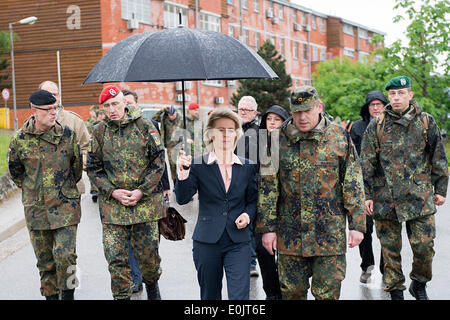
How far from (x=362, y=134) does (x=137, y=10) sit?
108 feet

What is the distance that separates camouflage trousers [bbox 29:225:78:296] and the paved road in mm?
637

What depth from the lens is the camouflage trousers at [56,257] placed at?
620 cm

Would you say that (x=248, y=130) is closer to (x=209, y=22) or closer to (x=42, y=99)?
(x=42, y=99)

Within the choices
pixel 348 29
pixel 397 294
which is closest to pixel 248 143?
pixel 397 294

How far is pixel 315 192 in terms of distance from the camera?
4.95m

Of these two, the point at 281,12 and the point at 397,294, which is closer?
the point at 397,294

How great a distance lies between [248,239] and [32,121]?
8.69 ft

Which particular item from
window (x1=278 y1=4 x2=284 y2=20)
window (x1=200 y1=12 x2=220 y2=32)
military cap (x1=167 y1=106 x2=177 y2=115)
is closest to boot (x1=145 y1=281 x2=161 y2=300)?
military cap (x1=167 y1=106 x2=177 y2=115)

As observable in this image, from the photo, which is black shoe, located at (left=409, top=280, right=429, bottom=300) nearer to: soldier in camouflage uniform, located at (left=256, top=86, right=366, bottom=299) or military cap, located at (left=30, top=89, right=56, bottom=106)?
soldier in camouflage uniform, located at (left=256, top=86, right=366, bottom=299)

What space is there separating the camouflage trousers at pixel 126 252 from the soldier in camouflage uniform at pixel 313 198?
1560mm

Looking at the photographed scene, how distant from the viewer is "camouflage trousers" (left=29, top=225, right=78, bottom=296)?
6203 millimetres

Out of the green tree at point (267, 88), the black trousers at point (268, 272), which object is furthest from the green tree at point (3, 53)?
the black trousers at point (268, 272)

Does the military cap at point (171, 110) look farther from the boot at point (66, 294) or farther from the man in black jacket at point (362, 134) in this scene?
the boot at point (66, 294)
